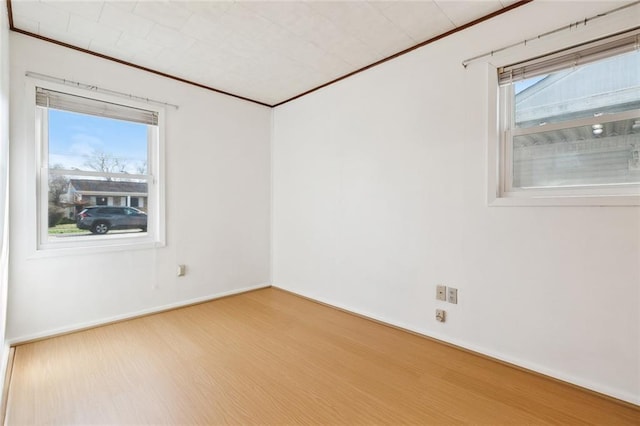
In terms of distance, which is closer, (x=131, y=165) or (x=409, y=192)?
(x=409, y=192)

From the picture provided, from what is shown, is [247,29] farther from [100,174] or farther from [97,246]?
[97,246]

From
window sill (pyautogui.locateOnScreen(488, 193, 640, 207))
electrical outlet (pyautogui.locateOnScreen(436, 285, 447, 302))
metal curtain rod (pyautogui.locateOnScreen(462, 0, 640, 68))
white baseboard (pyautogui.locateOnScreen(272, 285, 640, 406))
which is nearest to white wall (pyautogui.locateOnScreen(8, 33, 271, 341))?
white baseboard (pyautogui.locateOnScreen(272, 285, 640, 406))

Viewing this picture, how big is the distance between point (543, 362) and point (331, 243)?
2060 millimetres

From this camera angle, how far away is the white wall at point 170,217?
2.40 meters

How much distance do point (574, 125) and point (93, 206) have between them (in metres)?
3.96

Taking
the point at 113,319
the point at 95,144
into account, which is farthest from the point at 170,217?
the point at 113,319

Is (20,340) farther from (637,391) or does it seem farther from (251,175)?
(637,391)

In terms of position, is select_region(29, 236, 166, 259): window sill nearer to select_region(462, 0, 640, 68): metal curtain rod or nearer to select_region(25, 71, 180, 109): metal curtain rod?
select_region(25, 71, 180, 109): metal curtain rod

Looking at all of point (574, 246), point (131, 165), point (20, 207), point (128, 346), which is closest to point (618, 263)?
point (574, 246)

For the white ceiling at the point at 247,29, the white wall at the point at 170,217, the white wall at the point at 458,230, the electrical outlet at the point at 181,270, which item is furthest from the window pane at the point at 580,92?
the electrical outlet at the point at 181,270

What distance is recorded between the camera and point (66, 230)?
2682 millimetres

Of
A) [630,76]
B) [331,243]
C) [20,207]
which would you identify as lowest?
[331,243]

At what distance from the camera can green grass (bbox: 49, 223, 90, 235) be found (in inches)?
103

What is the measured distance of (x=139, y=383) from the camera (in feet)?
6.14
